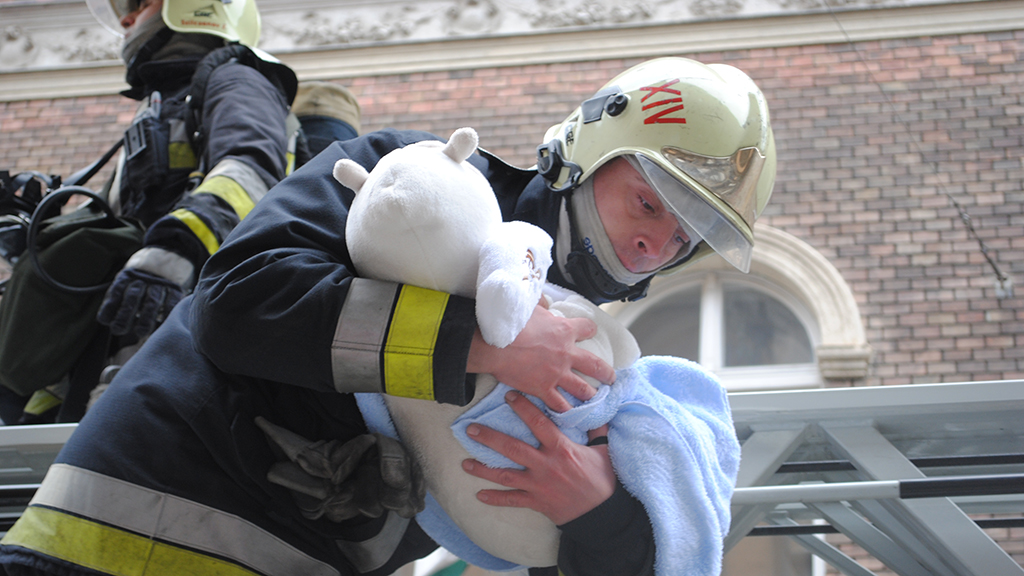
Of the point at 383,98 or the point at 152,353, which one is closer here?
the point at 152,353

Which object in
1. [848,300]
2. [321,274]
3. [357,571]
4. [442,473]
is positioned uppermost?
[321,274]

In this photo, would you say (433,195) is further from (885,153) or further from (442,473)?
(885,153)

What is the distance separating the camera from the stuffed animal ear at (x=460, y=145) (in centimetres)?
143

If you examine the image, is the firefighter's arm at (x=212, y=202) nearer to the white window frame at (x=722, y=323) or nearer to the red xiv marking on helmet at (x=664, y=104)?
the red xiv marking on helmet at (x=664, y=104)

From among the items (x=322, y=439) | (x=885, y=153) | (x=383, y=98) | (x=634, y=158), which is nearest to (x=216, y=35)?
(x=634, y=158)

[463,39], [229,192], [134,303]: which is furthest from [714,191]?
[463,39]

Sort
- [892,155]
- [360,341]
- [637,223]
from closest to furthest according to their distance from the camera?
[360,341] → [637,223] → [892,155]

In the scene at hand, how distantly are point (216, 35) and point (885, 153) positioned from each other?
4.87 meters

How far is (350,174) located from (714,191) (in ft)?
2.67

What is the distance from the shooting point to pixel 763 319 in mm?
6453

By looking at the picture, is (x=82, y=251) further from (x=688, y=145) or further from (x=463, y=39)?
(x=463, y=39)

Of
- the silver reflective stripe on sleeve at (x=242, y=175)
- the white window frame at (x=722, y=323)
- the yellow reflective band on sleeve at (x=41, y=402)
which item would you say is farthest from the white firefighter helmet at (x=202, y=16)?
the white window frame at (x=722, y=323)

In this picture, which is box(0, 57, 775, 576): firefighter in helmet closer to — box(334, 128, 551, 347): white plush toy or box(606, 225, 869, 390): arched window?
box(334, 128, 551, 347): white plush toy

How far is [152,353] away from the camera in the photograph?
1479mm
